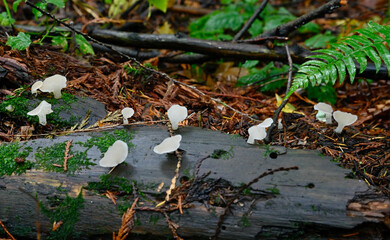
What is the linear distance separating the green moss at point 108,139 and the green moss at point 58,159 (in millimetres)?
131

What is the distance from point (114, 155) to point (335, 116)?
2.35 meters

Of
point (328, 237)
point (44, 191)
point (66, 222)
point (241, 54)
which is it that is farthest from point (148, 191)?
point (241, 54)

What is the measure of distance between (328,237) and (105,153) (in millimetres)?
1900

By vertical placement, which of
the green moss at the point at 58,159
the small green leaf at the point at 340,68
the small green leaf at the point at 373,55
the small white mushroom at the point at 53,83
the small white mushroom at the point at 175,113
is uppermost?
the small green leaf at the point at 373,55

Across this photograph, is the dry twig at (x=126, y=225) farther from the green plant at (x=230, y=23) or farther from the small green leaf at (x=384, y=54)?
the green plant at (x=230, y=23)

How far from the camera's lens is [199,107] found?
3799 millimetres

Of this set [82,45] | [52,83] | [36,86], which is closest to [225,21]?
[82,45]

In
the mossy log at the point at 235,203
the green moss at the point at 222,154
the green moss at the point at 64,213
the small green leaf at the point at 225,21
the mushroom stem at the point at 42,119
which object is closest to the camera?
the mossy log at the point at 235,203

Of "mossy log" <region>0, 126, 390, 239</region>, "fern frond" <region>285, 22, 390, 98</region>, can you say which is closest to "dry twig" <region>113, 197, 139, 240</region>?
"mossy log" <region>0, 126, 390, 239</region>

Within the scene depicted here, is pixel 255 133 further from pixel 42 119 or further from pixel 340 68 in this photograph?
pixel 42 119

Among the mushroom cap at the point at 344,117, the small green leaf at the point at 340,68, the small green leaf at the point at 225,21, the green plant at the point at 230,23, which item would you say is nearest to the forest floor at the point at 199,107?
the mushroom cap at the point at 344,117

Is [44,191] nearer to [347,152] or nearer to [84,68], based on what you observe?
[84,68]

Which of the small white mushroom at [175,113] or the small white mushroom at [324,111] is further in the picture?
the small white mushroom at [324,111]

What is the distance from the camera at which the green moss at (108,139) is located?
2760 millimetres
